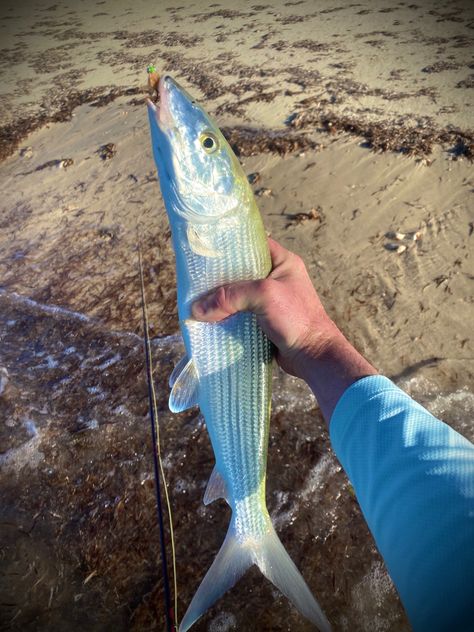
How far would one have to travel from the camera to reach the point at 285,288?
2.31 meters

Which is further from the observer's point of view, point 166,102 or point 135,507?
point 135,507

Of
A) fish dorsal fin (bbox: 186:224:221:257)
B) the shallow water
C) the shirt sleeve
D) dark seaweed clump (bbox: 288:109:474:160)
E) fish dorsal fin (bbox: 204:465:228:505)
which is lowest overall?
the shallow water

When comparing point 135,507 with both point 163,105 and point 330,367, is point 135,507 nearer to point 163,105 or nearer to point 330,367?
point 330,367

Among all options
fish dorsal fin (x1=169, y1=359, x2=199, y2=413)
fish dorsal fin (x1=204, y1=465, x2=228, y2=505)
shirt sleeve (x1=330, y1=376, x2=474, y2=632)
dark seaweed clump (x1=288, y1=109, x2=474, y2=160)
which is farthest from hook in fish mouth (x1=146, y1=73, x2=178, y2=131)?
dark seaweed clump (x1=288, y1=109, x2=474, y2=160)

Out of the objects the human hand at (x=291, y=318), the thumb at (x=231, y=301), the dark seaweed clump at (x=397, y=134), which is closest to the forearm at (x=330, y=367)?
the human hand at (x=291, y=318)

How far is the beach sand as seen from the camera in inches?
105

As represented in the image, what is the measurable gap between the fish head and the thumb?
1.34ft

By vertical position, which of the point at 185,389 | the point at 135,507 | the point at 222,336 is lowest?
the point at 135,507

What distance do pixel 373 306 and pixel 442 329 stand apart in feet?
2.10

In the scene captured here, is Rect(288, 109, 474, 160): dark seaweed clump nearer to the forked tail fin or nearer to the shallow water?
the shallow water

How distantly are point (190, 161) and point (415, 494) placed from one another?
6.10 feet

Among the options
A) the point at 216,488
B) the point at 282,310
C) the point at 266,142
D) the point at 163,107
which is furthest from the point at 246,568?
the point at 266,142

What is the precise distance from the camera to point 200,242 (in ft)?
7.64

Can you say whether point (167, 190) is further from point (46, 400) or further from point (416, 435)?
point (46, 400)
